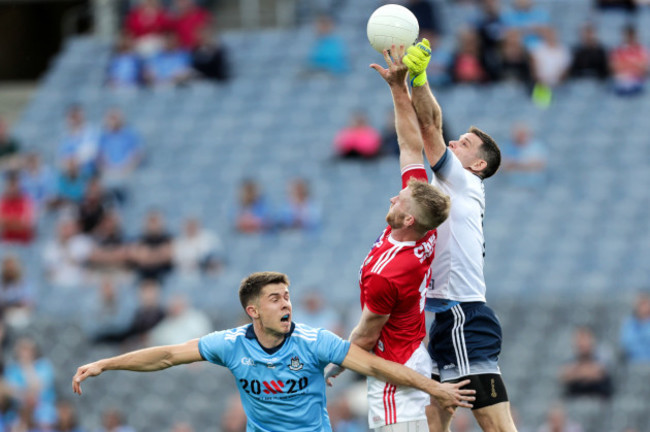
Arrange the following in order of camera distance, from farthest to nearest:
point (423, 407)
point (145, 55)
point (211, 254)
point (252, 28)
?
1. point (252, 28)
2. point (145, 55)
3. point (211, 254)
4. point (423, 407)

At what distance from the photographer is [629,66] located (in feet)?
58.6

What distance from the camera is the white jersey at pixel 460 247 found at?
25.0 ft

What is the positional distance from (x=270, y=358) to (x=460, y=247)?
4.44 feet

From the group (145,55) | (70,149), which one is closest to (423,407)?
(70,149)

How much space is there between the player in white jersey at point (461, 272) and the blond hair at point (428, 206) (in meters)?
0.32

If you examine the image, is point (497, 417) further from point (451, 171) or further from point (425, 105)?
point (425, 105)

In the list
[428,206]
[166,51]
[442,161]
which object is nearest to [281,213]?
[166,51]

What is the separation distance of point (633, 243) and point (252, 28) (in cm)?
939

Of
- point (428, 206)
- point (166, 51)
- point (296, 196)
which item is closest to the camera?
point (428, 206)

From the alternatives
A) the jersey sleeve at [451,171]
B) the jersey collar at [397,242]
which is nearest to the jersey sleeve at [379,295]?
the jersey collar at [397,242]

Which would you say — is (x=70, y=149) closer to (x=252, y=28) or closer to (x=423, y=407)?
(x=252, y=28)

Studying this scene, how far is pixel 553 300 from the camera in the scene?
1512 centimetres

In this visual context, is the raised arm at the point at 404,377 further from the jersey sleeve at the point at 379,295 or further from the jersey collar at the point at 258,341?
the jersey collar at the point at 258,341

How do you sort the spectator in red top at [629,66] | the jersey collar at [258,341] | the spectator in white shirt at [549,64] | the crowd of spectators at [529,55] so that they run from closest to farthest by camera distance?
the jersey collar at [258,341] → the spectator in red top at [629,66] → the crowd of spectators at [529,55] → the spectator in white shirt at [549,64]
